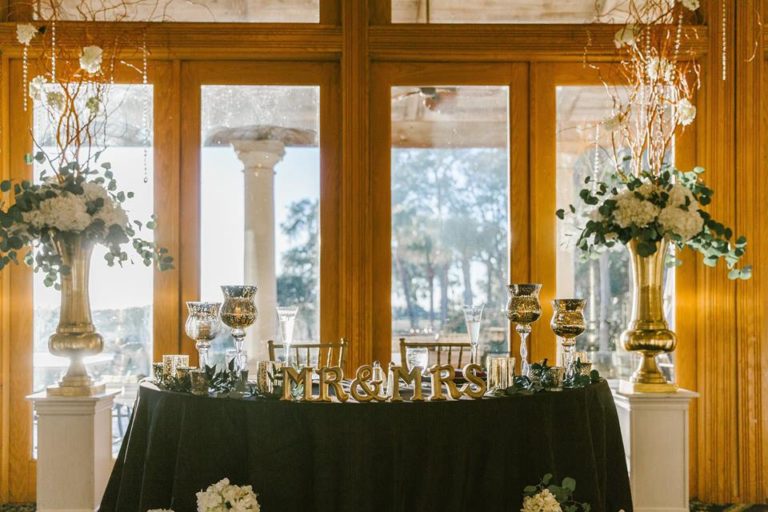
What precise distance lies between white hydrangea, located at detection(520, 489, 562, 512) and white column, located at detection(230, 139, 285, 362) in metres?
2.03

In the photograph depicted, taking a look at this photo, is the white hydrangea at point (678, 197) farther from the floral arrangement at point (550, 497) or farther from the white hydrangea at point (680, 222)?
the floral arrangement at point (550, 497)

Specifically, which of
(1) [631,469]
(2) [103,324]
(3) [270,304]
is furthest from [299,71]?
(1) [631,469]

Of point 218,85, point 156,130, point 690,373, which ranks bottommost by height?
point 690,373

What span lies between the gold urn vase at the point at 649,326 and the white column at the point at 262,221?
76.3 inches

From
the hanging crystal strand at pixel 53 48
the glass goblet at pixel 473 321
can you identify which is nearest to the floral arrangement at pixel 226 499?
the glass goblet at pixel 473 321

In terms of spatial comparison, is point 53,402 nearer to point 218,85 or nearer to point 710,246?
point 218,85

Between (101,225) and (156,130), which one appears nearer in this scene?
(101,225)

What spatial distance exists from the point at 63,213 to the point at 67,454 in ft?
3.43

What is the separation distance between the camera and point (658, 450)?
10.5 feet

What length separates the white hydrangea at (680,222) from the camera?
10.3 ft

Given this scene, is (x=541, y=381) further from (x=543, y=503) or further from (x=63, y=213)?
(x=63, y=213)

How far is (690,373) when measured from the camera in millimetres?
4094

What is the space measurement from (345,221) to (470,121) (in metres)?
0.93

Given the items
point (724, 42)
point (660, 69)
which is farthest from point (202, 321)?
point (724, 42)
